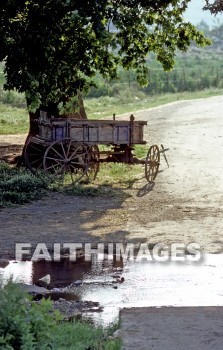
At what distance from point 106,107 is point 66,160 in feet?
68.5

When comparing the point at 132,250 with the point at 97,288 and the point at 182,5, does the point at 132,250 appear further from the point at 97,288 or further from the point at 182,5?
the point at 182,5

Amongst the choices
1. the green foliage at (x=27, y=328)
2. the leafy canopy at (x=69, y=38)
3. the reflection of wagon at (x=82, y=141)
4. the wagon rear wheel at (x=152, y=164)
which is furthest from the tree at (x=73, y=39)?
the green foliage at (x=27, y=328)

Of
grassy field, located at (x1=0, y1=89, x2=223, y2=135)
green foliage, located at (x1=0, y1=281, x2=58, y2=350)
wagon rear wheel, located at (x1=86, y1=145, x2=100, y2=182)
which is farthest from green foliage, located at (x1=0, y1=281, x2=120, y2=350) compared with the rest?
grassy field, located at (x1=0, y1=89, x2=223, y2=135)

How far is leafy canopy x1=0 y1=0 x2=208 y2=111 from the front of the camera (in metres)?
17.2

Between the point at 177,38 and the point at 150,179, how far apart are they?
369cm

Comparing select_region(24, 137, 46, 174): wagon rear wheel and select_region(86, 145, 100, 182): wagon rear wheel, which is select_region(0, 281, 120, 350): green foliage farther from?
select_region(24, 137, 46, 174): wagon rear wheel

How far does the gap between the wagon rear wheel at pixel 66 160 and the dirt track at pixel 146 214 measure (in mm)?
1106

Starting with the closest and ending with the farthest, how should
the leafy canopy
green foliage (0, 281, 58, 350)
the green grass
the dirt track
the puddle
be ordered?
green foliage (0, 281, 58, 350) → the puddle → the dirt track → the leafy canopy → the green grass

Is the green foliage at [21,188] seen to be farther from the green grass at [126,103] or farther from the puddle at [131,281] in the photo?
the green grass at [126,103]

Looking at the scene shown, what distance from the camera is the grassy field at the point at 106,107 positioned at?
29728mm

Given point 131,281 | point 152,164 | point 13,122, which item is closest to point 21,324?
point 131,281

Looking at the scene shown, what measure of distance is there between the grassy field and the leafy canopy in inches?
357

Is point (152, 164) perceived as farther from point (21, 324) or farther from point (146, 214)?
point (21, 324)

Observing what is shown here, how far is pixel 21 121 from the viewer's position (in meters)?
30.7
